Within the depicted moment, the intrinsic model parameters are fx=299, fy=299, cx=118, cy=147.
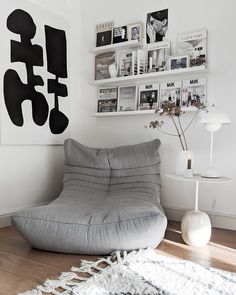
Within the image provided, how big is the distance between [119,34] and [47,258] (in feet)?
7.60

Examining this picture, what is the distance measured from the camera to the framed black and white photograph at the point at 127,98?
3.08m

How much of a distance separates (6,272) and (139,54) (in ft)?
7.30

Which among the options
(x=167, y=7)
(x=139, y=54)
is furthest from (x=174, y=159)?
(x=167, y=7)

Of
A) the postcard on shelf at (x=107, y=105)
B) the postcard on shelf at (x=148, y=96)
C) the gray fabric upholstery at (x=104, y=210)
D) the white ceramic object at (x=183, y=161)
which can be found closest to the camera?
the gray fabric upholstery at (x=104, y=210)

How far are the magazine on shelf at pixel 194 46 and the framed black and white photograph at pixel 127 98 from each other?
60cm

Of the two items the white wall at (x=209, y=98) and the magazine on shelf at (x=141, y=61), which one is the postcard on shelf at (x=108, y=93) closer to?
the white wall at (x=209, y=98)

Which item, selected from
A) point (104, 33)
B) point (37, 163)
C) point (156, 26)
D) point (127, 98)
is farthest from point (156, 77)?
point (37, 163)

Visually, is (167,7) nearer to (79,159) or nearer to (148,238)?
(79,159)

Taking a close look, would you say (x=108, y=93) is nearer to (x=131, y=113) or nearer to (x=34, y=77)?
(x=131, y=113)

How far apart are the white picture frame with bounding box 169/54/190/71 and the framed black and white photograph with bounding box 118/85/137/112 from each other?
18.5 inches

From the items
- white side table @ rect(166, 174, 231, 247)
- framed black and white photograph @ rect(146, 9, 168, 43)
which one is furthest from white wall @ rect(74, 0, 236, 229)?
white side table @ rect(166, 174, 231, 247)

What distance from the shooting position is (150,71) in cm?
292

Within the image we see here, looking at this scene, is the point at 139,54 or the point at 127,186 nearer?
the point at 127,186

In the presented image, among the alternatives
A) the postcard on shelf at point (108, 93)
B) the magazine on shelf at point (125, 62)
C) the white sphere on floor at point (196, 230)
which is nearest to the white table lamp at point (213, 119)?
the white sphere on floor at point (196, 230)
